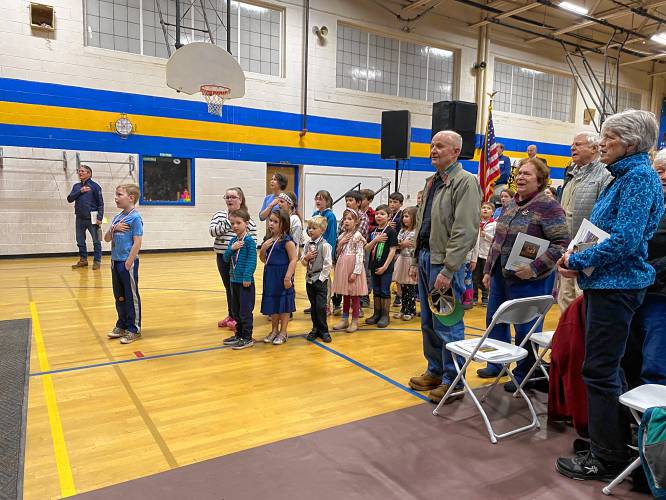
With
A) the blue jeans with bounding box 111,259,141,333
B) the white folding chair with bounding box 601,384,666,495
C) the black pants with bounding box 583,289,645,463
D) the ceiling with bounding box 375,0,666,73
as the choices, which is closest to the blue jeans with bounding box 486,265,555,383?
the black pants with bounding box 583,289,645,463

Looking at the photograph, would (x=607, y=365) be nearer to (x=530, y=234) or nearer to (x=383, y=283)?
(x=530, y=234)

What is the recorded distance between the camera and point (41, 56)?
866 cm

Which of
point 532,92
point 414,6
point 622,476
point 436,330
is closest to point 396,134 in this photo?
Answer: point 414,6

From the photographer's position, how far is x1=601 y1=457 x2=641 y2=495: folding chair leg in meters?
2.01

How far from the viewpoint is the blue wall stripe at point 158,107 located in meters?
8.66

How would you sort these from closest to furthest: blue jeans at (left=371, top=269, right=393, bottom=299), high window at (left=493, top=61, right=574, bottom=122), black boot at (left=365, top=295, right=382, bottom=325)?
1. blue jeans at (left=371, top=269, right=393, bottom=299)
2. black boot at (left=365, top=295, right=382, bottom=325)
3. high window at (left=493, top=61, right=574, bottom=122)

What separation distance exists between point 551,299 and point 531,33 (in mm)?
13479

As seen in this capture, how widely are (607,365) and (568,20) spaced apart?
1544cm

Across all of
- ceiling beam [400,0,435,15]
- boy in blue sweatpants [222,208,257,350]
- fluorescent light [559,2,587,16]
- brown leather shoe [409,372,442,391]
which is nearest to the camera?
brown leather shoe [409,372,442,391]

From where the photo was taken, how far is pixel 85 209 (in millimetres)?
8281

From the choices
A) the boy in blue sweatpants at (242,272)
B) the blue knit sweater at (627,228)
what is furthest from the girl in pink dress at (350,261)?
the blue knit sweater at (627,228)

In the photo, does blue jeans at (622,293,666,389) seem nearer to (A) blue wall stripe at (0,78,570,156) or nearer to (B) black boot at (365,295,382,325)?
(B) black boot at (365,295,382,325)

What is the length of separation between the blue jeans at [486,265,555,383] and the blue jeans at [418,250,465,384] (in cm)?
35

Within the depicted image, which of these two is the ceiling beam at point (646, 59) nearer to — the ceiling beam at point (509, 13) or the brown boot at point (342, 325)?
the ceiling beam at point (509, 13)
